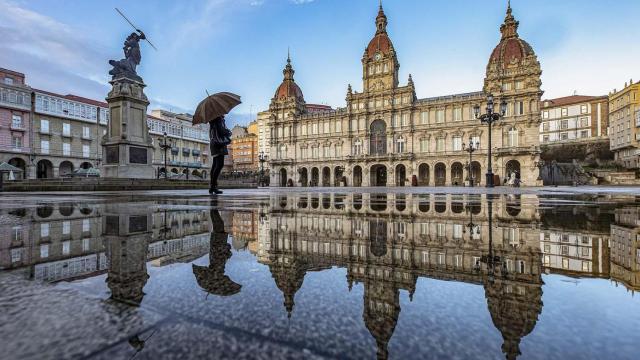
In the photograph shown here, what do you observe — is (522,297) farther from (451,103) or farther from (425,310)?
(451,103)

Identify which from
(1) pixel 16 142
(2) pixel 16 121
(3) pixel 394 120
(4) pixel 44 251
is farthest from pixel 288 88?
(4) pixel 44 251

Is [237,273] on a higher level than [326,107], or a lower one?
lower

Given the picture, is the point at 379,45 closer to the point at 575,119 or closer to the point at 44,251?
the point at 575,119

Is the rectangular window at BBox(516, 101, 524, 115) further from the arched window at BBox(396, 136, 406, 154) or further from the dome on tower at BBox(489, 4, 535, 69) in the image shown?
the arched window at BBox(396, 136, 406, 154)

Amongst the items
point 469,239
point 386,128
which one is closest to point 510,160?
point 386,128

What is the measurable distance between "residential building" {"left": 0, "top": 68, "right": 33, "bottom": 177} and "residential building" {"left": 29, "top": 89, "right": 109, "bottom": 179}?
619mm

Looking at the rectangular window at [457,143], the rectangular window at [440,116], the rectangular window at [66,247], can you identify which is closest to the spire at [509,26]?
the rectangular window at [440,116]

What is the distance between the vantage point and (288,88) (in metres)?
49.8

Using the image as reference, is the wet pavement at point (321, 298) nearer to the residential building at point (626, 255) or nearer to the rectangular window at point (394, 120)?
the residential building at point (626, 255)

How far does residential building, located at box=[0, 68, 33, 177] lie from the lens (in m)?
31.5

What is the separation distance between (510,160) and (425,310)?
39.4 m

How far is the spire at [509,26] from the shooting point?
39438mm

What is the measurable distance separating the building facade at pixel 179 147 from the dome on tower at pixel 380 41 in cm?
2763

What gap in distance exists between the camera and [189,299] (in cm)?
91
